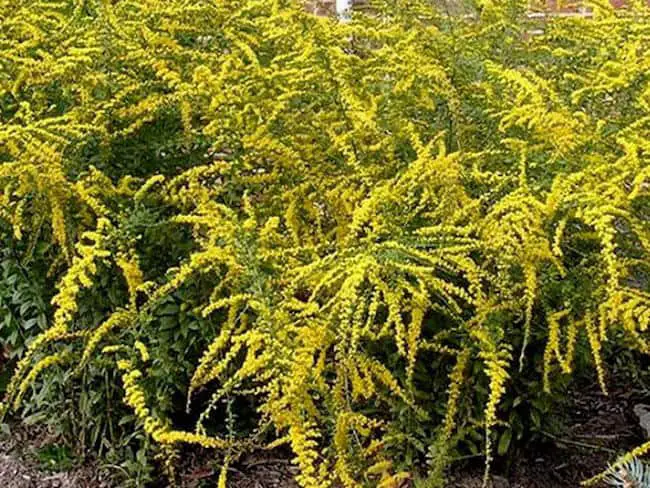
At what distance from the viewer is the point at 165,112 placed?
2842 millimetres

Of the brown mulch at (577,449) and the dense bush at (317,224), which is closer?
the dense bush at (317,224)

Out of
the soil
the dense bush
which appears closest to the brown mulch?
the soil

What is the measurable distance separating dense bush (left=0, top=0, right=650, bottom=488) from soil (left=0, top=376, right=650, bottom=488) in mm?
117

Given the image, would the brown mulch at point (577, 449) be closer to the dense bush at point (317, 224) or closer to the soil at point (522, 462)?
the soil at point (522, 462)

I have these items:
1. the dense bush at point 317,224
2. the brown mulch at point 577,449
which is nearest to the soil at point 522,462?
the brown mulch at point 577,449

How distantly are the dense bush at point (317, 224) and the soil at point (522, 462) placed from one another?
0.12 metres

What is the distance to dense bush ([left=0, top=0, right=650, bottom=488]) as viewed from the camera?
226 cm

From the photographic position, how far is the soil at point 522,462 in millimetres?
2746

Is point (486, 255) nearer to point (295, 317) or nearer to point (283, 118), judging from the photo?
point (295, 317)

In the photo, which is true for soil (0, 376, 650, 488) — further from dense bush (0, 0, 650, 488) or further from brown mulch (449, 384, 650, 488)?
dense bush (0, 0, 650, 488)

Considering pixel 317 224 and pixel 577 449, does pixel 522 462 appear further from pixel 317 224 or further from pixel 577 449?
pixel 317 224

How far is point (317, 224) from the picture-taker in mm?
2715

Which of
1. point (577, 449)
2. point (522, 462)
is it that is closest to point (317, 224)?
point (522, 462)

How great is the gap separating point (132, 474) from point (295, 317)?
0.89 metres
